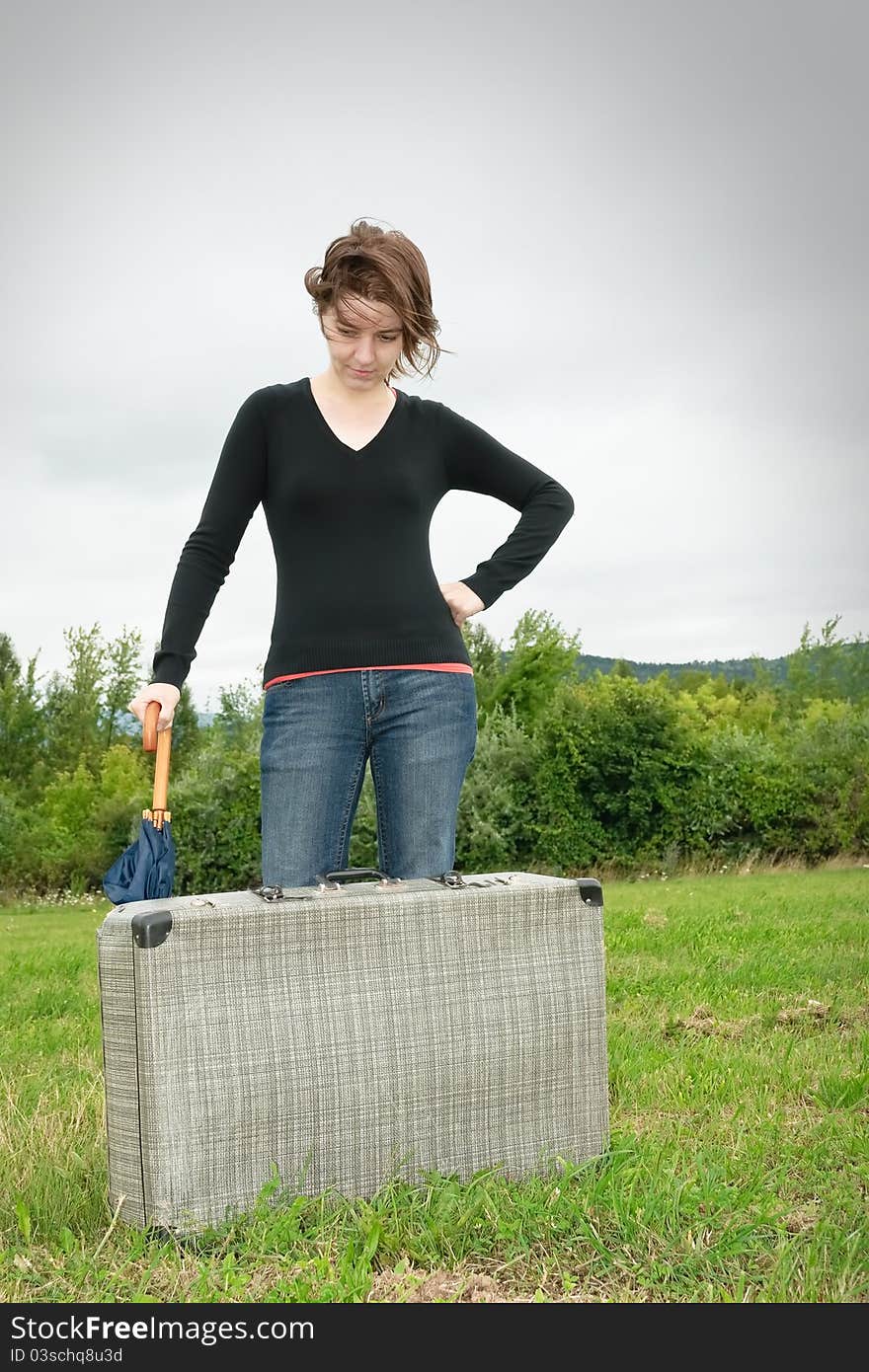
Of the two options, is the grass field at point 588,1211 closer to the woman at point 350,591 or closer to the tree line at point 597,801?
the woman at point 350,591

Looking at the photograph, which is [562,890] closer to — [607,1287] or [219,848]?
[607,1287]

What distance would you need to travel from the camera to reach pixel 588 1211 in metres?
2.61

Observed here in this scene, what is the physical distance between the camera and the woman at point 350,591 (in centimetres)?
277

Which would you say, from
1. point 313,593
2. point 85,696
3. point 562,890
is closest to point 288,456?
point 313,593

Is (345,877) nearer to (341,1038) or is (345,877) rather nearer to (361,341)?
(341,1038)

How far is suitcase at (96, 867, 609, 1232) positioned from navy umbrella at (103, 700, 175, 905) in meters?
0.08

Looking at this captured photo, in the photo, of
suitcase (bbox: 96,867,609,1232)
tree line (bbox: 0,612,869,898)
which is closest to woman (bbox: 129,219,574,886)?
suitcase (bbox: 96,867,609,1232)

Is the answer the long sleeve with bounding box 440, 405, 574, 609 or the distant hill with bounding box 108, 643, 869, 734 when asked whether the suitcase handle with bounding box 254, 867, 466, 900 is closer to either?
the long sleeve with bounding box 440, 405, 574, 609

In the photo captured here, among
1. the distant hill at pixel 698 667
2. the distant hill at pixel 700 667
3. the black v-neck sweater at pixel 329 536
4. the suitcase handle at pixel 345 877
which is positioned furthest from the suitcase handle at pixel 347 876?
the distant hill at pixel 700 667

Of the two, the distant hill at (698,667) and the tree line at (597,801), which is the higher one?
the distant hill at (698,667)

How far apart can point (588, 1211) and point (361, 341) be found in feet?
6.25

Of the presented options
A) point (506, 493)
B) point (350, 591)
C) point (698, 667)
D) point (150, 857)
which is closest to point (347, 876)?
point (150, 857)

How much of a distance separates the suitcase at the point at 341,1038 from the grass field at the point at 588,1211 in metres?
0.09

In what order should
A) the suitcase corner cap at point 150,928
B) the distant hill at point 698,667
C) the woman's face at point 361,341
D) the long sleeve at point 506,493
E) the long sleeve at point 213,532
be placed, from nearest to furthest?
the suitcase corner cap at point 150,928, the woman's face at point 361,341, the long sleeve at point 213,532, the long sleeve at point 506,493, the distant hill at point 698,667
